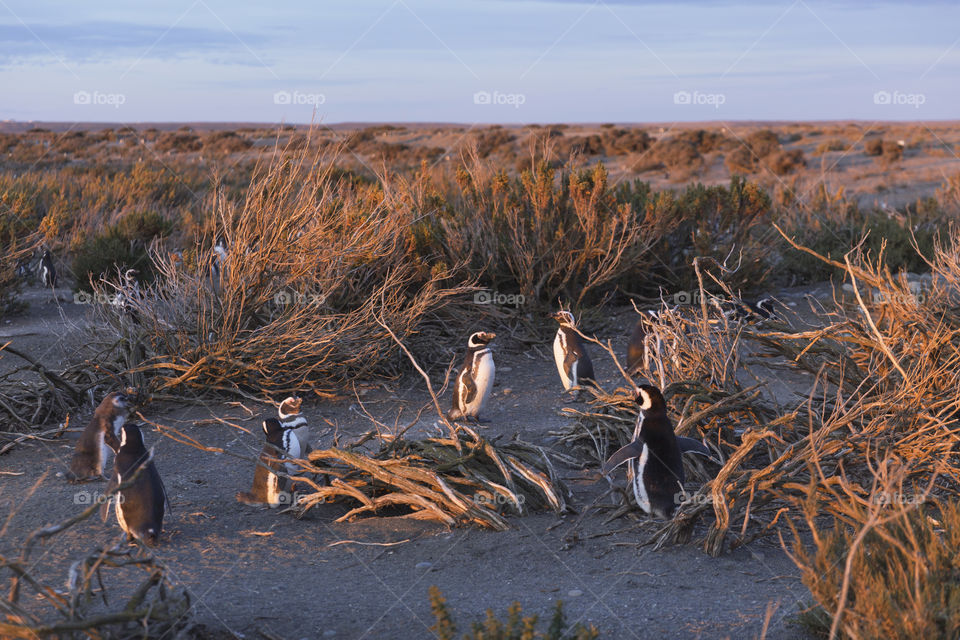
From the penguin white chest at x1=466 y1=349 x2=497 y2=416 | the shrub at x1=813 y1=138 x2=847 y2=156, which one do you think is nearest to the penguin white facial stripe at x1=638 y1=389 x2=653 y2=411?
the penguin white chest at x1=466 y1=349 x2=497 y2=416

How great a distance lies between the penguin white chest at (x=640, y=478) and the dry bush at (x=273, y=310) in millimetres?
3106

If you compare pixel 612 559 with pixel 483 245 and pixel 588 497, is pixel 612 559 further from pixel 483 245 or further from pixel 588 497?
pixel 483 245

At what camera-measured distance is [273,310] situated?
7.57 m

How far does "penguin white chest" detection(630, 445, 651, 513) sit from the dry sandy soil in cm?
10

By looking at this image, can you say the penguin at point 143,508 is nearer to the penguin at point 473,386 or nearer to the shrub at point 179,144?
the penguin at point 473,386

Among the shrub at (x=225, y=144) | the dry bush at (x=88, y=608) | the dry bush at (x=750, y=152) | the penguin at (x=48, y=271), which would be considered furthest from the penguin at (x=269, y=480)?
the shrub at (x=225, y=144)

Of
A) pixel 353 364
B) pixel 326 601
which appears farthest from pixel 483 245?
pixel 326 601

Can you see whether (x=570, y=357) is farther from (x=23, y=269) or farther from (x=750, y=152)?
(x=750, y=152)

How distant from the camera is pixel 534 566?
404cm

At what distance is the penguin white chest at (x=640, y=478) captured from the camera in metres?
4.36

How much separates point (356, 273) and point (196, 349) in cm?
177

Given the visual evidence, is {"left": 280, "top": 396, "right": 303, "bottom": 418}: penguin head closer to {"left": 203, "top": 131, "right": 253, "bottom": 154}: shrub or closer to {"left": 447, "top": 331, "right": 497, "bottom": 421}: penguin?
{"left": 447, "top": 331, "right": 497, "bottom": 421}: penguin

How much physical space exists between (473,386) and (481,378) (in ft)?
0.35
